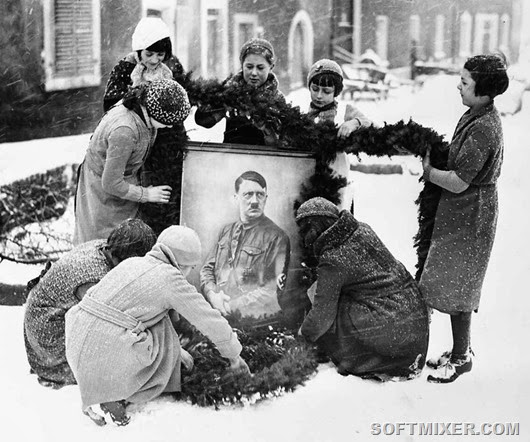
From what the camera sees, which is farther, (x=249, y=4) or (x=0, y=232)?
(x=249, y=4)

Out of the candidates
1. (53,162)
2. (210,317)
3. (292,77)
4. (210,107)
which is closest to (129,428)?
(210,317)

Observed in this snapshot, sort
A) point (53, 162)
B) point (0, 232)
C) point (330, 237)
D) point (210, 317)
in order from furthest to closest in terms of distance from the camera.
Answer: point (53, 162) < point (0, 232) < point (330, 237) < point (210, 317)

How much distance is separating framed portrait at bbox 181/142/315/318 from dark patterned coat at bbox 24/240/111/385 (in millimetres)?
431

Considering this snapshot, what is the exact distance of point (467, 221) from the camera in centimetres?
271

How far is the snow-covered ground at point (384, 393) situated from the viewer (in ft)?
8.23

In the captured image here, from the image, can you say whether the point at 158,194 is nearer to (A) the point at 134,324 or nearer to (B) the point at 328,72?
(A) the point at 134,324

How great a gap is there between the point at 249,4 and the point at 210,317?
13.4 feet

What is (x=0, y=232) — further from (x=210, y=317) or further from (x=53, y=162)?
(x=210, y=317)

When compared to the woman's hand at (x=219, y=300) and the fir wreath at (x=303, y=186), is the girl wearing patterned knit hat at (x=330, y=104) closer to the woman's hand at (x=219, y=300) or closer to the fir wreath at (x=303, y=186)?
the fir wreath at (x=303, y=186)

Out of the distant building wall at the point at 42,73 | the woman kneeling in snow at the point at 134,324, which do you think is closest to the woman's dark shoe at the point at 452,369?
the woman kneeling in snow at the point at 134,324

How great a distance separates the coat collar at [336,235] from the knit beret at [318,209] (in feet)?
0.10

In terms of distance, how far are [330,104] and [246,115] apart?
37cm

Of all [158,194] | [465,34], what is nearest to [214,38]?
[465,34]

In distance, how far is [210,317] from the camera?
2432 mm
